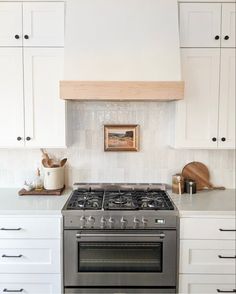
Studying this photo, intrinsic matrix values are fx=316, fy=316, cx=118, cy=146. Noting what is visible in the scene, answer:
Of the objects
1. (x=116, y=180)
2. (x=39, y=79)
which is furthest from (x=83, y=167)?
(x=39, y=79)

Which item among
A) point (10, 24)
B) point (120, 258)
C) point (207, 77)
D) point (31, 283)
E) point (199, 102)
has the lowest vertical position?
point (31, 283)

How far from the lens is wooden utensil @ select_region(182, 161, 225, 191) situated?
2.75 meters

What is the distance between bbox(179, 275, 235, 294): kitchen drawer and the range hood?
140cm

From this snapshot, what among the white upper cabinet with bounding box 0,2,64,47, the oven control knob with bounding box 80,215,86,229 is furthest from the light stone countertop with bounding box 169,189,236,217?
the white upper cabinet with bounding box 0,2,64,47

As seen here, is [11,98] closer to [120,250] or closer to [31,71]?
[31,71]

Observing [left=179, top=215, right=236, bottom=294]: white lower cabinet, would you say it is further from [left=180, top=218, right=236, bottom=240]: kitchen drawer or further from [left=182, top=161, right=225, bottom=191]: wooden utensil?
[left=182, top=161, right=225, bottom=191]: wooden utensil

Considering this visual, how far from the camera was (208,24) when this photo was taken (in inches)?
93.7

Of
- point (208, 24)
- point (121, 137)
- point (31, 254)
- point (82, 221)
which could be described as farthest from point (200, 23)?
point (31, 254)

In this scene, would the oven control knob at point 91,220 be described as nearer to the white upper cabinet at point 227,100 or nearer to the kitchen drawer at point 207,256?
the kitchen drawer at point 207,256

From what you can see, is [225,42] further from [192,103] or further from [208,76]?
[192,103]

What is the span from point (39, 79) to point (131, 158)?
3.34ft

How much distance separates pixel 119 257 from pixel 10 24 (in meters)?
1.88

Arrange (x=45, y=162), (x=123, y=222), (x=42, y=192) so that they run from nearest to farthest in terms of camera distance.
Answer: (x=123, y=222)
(x=42, y=192)
(x=45, y=162)

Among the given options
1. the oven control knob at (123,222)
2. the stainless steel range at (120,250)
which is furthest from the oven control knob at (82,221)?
the oven control knob at (123,222)
